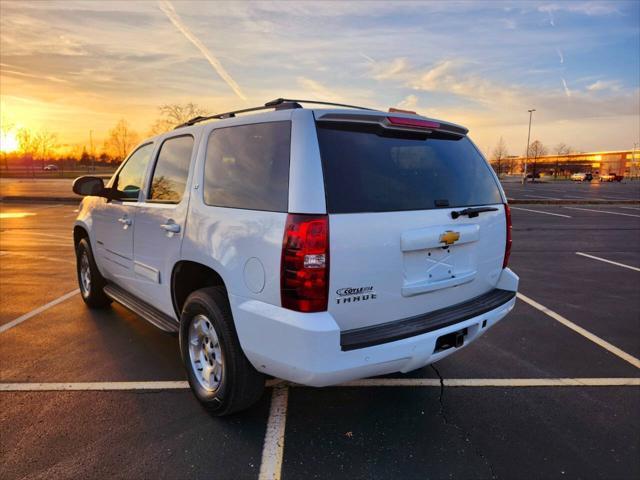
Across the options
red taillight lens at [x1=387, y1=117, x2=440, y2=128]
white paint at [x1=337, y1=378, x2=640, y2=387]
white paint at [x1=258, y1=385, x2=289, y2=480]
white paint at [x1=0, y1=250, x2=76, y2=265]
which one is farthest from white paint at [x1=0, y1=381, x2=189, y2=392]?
white paint at [x1=0, y1=250, x2=76, y2=265]

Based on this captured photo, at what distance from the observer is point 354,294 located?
7.87 feet

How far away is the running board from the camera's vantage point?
349 centimetres

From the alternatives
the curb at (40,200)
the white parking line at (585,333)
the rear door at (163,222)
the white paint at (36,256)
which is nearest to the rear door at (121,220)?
the rear door at (163,222)

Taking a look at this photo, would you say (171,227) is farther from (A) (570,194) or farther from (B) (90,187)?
(A) (570,194)

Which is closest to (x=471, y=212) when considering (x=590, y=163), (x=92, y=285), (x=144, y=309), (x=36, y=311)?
(x=144, y=309)

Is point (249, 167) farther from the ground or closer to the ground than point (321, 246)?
farther from the ground

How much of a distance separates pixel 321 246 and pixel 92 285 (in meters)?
3.88

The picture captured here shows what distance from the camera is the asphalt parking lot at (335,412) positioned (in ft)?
8.36

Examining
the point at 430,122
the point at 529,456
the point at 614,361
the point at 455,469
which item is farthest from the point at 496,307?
the point at 614,361

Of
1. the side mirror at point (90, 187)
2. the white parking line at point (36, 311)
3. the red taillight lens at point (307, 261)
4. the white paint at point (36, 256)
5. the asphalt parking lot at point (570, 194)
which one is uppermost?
the side mirror at point (90, 187)

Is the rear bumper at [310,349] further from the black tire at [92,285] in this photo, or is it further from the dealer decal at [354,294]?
the black tire at [92,285]

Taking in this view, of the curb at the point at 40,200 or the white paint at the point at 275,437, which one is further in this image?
the curb at the point at 40,200

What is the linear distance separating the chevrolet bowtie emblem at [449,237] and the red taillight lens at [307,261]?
85 cm

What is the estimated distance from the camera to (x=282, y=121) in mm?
2566
